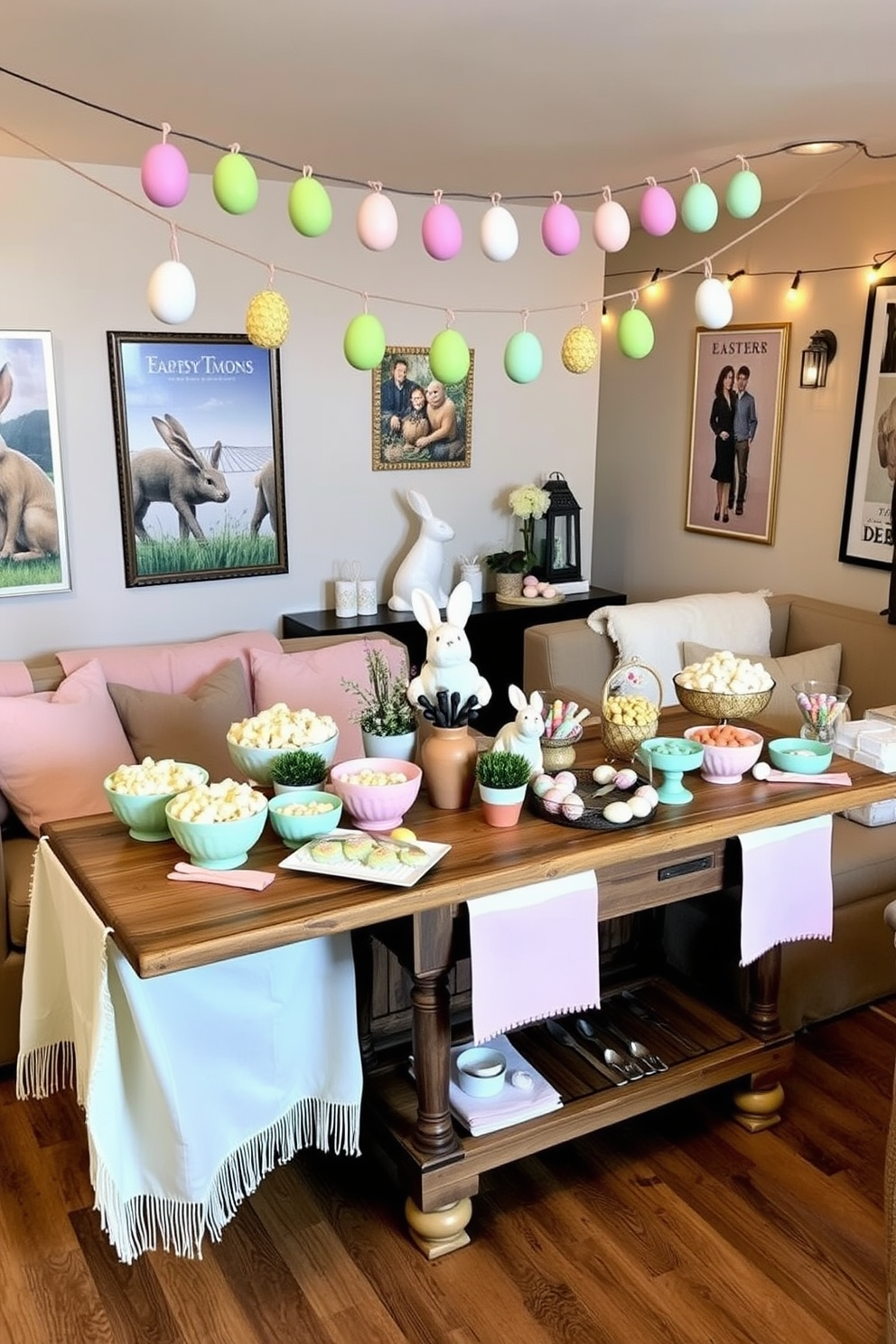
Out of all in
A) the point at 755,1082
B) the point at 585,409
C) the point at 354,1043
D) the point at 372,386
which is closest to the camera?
the point at 354,1043

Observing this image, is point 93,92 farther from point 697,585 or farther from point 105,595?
point 697,585

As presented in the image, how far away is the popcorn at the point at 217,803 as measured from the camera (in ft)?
6.44

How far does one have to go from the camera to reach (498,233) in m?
2.27

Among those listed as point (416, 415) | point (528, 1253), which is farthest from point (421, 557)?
point (528, 1253)

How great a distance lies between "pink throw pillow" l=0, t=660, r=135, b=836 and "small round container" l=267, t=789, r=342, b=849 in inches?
41.2

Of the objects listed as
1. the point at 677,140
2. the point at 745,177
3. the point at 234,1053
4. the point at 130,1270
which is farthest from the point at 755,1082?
the point at 677,140

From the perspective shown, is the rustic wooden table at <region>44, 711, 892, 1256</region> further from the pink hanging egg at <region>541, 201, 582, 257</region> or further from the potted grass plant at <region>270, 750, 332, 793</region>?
the pink hanging egg at <region>541, 201, 582, 257</region>

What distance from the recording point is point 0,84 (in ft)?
9.09

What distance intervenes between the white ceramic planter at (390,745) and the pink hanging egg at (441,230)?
0.97 m

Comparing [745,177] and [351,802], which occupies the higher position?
[745,177]

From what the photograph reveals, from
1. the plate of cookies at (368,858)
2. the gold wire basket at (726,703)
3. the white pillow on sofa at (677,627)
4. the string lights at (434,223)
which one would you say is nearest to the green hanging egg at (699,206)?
the string lights at (434,223)

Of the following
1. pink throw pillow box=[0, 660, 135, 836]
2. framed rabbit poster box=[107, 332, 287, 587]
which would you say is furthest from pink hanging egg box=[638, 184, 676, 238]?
framed rabbit poster box=[107, 332, 287, 587]

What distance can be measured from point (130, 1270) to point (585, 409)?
3834 millimetres

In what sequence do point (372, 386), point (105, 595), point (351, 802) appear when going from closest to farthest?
1. point (351, 802)
2. point (105, 595)
3. point (372, 386)
